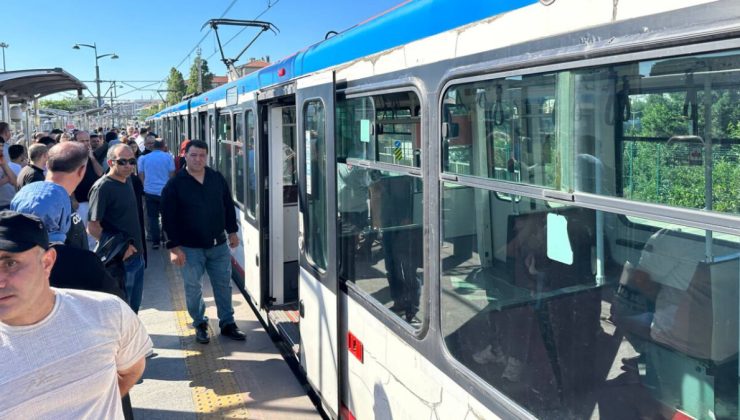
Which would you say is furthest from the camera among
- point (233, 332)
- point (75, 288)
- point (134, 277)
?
point (233, 332)

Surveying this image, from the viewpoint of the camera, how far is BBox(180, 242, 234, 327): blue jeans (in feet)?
16.4

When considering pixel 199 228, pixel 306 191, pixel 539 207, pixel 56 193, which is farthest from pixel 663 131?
pixel 199 228

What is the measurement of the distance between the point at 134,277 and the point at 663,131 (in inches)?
173

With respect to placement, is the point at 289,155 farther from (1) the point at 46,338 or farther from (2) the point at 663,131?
(2) the point at 663,131

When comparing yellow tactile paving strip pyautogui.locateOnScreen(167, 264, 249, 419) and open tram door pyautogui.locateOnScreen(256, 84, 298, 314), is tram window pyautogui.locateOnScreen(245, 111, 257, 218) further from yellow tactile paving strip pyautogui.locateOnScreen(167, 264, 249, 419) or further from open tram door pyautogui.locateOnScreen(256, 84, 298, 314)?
yellow tactile paving strip pyautogui.locateOnScreen(167, 264, 249, 419)

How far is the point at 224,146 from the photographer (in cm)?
723

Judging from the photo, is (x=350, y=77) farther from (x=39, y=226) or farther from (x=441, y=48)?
(x=39, y=226)

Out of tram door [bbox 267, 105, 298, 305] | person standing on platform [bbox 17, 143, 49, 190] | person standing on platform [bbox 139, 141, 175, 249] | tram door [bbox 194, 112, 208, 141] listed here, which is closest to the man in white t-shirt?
tram door [bbox 267, 105, 298, 305]

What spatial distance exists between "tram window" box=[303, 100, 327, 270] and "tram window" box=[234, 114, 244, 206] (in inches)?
94.3

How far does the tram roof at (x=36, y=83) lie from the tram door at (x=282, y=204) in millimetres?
5787

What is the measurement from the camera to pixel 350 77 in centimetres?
302

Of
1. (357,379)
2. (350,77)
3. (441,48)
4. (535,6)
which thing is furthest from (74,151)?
(535,6)

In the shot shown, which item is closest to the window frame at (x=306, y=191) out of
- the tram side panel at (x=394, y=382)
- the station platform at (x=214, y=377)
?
the tram side panel at (x=394, y=382)

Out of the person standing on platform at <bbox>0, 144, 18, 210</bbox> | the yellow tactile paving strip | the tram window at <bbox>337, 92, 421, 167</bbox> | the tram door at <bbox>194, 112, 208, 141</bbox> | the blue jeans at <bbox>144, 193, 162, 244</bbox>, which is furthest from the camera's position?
the tram door at <bbox>194, 112, 208, 141</bbox>
